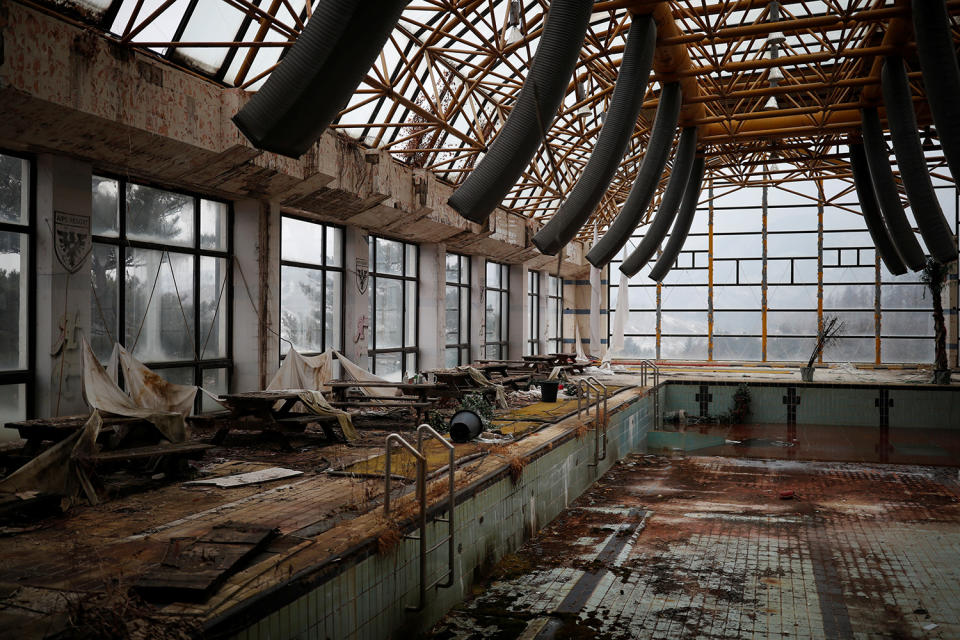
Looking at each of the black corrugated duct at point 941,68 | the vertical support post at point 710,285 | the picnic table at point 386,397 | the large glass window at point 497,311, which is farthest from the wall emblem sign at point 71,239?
the vertical support post at point 710,285

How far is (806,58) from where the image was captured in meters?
9.37

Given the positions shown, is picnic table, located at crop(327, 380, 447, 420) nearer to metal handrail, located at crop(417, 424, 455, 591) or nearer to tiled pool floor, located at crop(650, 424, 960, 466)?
metal handrail, located at crop(417, 424, 455, 591)

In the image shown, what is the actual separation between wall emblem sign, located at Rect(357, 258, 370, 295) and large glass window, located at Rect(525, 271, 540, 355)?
11120 mm

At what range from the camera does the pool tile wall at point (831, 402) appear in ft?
53.2

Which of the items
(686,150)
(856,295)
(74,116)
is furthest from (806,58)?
(856,295)

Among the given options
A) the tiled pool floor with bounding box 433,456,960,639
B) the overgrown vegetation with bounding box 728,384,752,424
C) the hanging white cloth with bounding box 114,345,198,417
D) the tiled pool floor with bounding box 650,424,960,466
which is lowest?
the tiled pool floor with bounding box 650,424,960,466

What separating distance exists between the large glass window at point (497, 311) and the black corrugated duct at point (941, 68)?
1525 cm

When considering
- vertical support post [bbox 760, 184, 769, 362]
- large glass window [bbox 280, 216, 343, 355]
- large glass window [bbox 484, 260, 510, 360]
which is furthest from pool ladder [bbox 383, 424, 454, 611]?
vertical support post [bbox 760, 184, 769, 362]

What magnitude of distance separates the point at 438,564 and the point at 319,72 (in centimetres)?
356

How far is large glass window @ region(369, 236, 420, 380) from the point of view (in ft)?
49.2

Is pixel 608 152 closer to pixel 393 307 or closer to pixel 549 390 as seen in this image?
pixel 549 390

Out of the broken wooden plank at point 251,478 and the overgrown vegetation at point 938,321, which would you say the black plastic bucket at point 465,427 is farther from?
the overgrown vegetation at point 938,321

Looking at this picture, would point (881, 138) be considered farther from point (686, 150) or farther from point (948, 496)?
point (948, 496)

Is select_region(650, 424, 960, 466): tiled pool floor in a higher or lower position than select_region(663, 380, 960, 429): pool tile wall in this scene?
lower
